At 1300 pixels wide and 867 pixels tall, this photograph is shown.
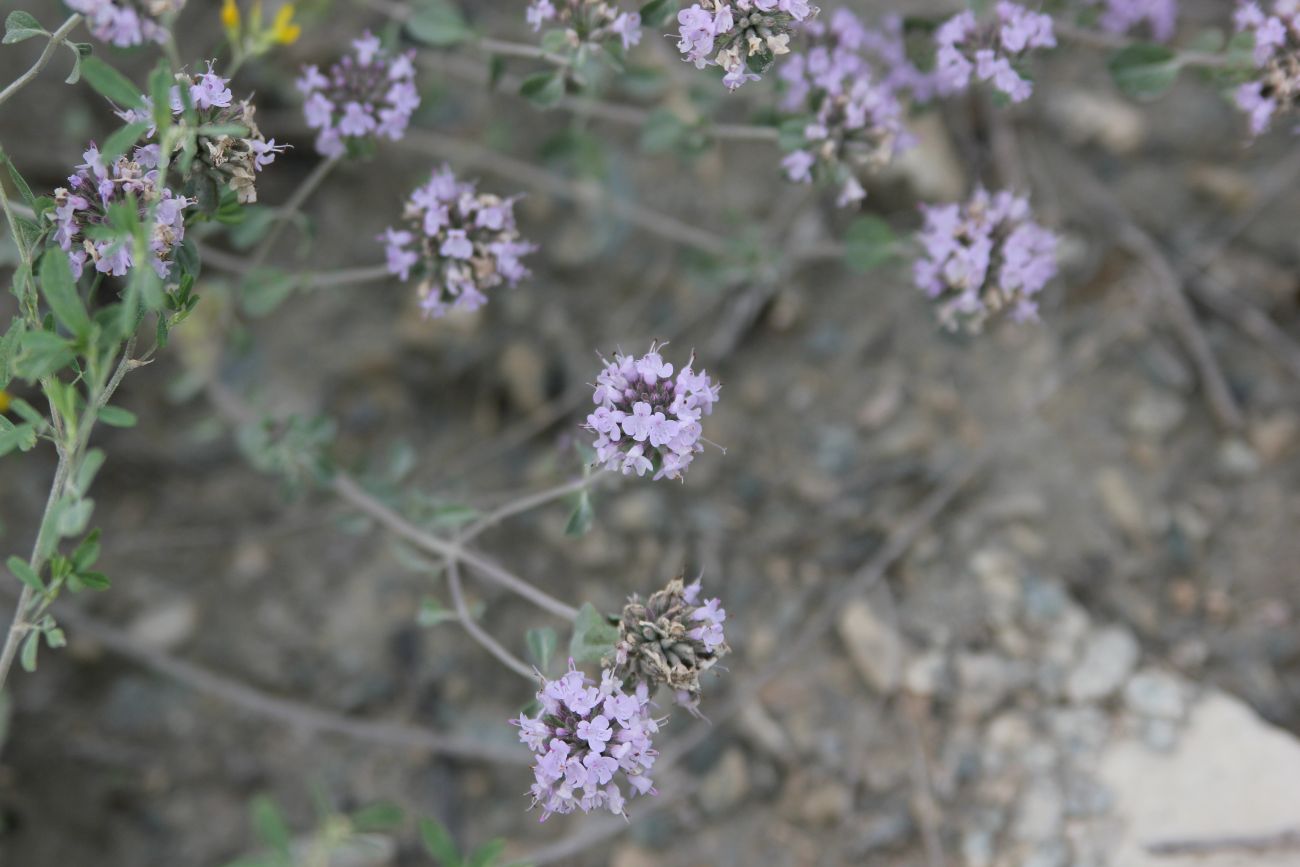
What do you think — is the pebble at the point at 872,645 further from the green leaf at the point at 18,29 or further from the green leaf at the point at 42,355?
the green leaf at the point at 18,29

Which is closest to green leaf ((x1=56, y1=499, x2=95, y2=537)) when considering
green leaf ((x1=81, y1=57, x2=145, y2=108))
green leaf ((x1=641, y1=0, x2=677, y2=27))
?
green leaf ((x1=81, y1=57, x2=145, y2=108))

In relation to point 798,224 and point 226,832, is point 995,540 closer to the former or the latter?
point 798,224

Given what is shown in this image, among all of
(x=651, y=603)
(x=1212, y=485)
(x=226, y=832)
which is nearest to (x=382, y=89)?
(x=651, y=603)

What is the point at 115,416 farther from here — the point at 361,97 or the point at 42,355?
the point at 361,97

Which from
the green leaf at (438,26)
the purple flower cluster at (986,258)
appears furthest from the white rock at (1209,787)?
the green leaf at (438,26)

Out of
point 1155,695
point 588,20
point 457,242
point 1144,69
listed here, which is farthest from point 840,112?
point 1155,695

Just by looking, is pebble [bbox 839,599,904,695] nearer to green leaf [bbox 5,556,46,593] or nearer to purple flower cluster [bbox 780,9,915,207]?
purple flower cluster [bbox 780,9,915,207]
